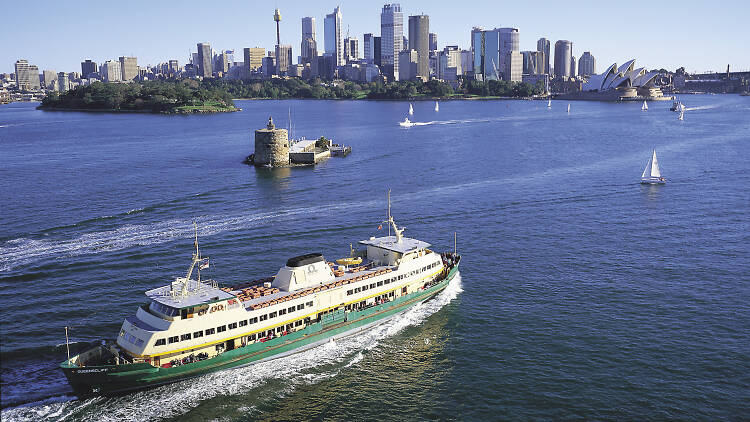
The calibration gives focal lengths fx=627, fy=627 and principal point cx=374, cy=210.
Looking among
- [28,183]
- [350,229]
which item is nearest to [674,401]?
[350,229]

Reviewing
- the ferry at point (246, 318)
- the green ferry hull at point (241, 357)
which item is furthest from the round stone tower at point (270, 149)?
the green ferry hull at point (241, 357)

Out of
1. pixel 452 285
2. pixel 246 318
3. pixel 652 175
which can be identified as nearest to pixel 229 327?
pixel 246 318

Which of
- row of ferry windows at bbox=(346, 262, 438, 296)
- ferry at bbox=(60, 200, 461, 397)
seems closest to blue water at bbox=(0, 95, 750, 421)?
ferry at bbox=(60, 200, 461, 397)

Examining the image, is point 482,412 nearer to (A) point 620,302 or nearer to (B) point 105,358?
(A) point 620,302

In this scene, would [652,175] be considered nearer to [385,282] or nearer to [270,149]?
[385,282]

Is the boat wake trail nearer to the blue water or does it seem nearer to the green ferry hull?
the blue water

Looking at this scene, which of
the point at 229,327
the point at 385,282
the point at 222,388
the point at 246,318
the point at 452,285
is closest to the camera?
the point at 222,388
